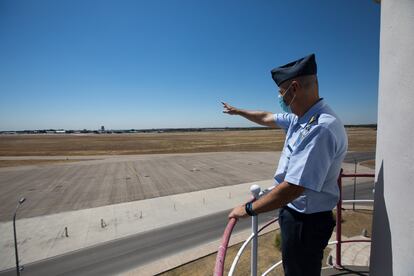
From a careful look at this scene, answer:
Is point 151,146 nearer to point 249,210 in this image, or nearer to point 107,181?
point 107,181

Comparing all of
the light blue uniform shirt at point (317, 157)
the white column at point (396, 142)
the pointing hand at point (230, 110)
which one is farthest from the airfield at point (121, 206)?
the white column at point (396, 142)

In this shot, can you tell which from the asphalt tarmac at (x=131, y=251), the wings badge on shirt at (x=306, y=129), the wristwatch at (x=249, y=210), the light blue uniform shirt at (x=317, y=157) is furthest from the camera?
the asphalt tarmac at (x=131, y=251)

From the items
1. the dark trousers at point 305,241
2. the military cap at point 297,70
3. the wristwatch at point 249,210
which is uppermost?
the military cap at point 297,70

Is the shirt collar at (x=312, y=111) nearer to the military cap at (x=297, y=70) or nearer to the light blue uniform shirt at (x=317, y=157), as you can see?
the light blue uniform shirt at (x=317, y=157)

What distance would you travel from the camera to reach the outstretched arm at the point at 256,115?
166 inches

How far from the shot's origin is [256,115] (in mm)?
4461

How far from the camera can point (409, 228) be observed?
6.86 feet

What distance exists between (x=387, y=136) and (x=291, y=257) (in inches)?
62.4

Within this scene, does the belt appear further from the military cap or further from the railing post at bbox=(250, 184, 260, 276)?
the military cap

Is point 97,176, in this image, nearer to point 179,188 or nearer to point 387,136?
point 179,188

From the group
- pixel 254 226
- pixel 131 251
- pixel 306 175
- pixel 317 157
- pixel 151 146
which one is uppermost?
pixel 317 157

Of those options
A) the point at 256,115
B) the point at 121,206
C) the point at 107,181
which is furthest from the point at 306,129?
the point at 107,181

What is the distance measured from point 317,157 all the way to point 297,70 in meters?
0.96

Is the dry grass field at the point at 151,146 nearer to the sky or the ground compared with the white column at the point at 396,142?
nearer to the ground
